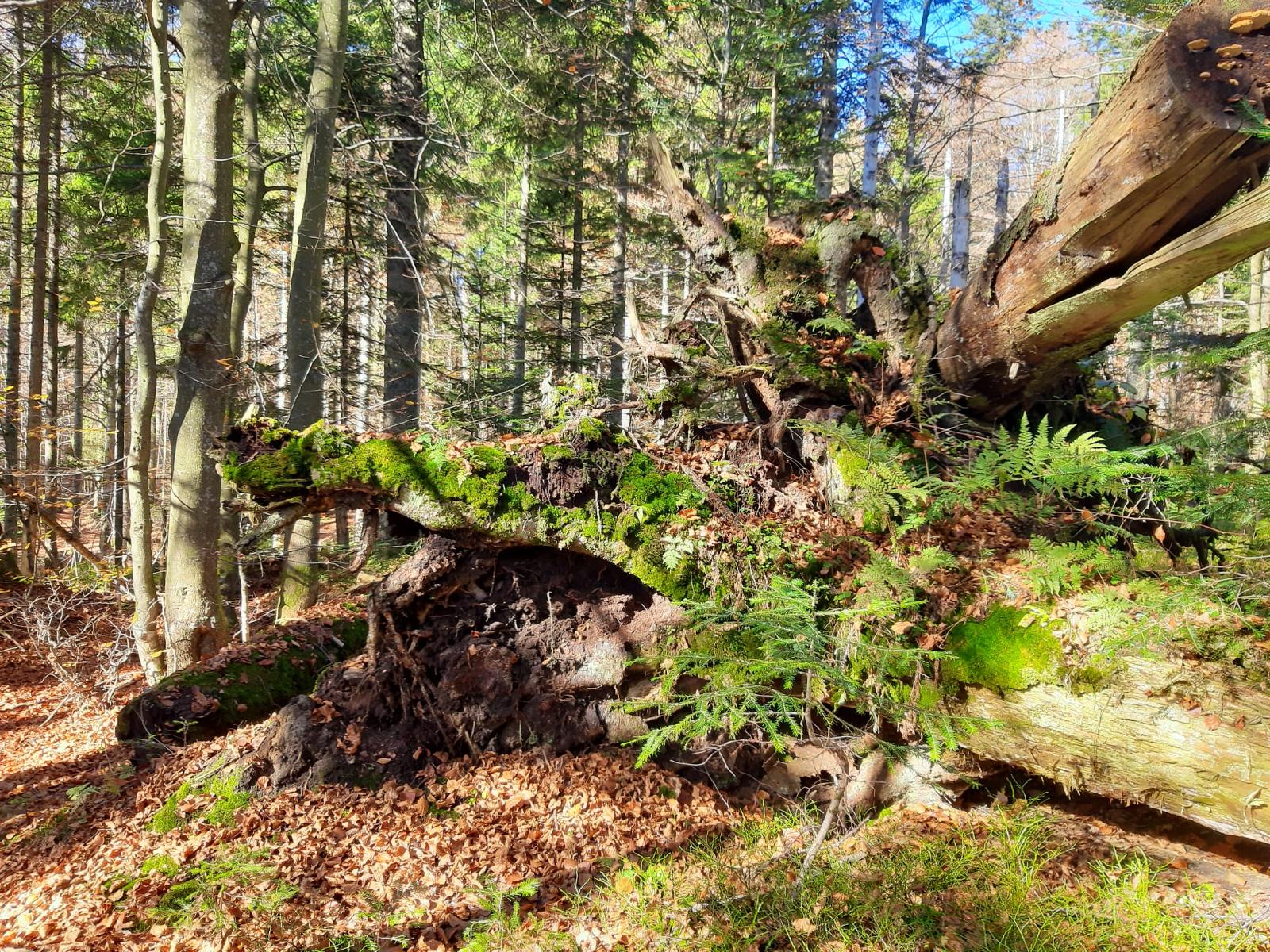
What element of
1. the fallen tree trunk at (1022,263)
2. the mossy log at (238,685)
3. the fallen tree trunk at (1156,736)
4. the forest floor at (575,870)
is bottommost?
the forest floor at (575,870)

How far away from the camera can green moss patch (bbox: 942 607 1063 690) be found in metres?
3.25

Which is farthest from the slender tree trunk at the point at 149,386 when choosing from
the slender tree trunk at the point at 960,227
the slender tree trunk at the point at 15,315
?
the slender tree trunk at the point at 960,227

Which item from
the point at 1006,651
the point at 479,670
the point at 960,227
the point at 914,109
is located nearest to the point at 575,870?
the point at 479,670

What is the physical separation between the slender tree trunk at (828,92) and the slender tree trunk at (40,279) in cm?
1129

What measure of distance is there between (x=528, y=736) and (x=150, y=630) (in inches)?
183

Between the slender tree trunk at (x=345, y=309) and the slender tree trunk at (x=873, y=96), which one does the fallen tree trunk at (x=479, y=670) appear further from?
the slender tree trunk at (x=873, y=96)

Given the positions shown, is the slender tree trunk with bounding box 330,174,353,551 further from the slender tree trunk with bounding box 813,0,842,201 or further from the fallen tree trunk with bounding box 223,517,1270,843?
the slender tree trunk with bounding box 813,0,842,201

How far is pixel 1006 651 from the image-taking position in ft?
11.0

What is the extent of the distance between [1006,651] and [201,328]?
7049 millimetres

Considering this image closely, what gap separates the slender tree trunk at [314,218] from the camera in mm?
6801

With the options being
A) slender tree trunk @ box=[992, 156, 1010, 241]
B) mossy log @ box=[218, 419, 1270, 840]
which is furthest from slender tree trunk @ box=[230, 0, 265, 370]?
slender tree trunk @ box=[992, 156, 1010, 241]

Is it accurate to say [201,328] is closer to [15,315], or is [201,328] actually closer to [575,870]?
[575,870]

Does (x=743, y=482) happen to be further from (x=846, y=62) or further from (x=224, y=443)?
(x=846, y=62)

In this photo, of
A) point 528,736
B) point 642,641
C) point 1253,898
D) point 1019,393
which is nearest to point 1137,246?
point 1019,393
